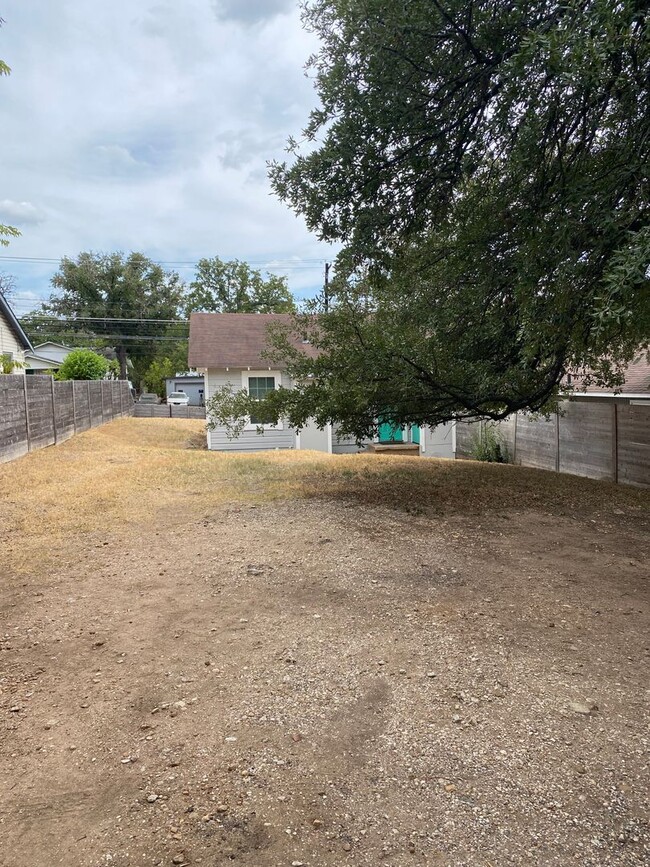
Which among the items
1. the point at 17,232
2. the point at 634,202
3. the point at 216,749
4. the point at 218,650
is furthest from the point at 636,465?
the point at 17,232

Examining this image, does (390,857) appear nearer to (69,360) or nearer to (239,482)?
(239,482)

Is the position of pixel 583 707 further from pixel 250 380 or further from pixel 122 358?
pixel 122 358

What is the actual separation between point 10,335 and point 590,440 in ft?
63.2

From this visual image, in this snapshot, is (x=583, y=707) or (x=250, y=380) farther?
(x=250, y=380)

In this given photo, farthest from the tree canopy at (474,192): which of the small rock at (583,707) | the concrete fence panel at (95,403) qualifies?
the concrete fence panel at (95,403)

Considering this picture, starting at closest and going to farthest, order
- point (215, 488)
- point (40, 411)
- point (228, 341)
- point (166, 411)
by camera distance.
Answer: point (215, 488)
point (40, 411)
point (228, 341)
point (166, 411)

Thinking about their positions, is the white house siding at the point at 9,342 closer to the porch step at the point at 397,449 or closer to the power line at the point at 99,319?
the porch step at the point at 397,449

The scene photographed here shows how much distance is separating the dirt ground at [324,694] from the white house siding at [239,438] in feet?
31.9

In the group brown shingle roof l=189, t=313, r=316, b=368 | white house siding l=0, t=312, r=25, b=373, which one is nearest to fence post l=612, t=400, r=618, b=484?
brown shingle roof l=189, t=313, r=316, b=368

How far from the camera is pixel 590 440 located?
10.0 metres

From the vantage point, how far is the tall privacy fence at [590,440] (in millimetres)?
8984

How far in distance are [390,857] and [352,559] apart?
10.0 feet

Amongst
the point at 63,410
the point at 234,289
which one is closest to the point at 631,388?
the point at 63,410

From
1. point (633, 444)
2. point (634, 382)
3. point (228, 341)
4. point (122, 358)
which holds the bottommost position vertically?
point (633, 444)
